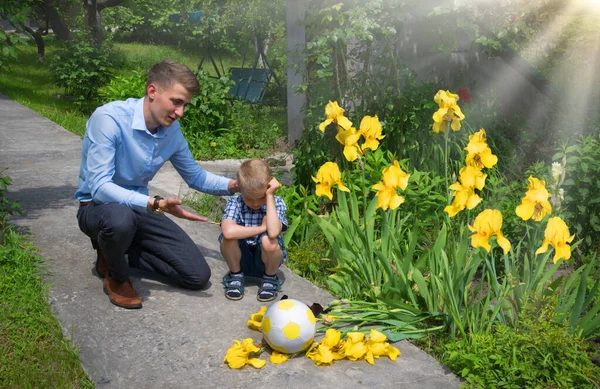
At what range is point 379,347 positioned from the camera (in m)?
3.16

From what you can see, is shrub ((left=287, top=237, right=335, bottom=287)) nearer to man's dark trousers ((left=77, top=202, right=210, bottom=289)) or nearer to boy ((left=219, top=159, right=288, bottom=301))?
boy ((left=219, top=159, right=288, bottom=301))

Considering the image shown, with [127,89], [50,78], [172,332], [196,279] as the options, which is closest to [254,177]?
[196,279]

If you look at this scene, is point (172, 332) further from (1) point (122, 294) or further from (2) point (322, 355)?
(2) point (322, 355)

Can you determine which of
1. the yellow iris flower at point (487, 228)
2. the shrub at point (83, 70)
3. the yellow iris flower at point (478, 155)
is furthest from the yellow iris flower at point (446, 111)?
the shrub at point (83, 70)

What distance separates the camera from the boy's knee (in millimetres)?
3793

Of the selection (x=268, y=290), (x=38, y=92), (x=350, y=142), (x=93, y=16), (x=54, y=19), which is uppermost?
(x=93, y=16)

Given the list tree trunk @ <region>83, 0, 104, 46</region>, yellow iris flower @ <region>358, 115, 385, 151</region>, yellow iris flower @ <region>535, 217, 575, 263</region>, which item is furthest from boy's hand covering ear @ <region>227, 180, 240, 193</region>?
tree trunk @ <region>83, 0, 104, 46</region>

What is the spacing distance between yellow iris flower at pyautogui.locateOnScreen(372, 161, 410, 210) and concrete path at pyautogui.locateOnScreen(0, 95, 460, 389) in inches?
26.3

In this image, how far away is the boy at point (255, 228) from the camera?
3768mm

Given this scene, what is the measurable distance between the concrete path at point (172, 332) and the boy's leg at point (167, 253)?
0.08m

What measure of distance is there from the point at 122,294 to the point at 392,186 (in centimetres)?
151

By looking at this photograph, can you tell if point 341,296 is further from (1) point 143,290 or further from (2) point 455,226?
(1) point 143,290

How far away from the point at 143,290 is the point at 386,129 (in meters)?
2.29

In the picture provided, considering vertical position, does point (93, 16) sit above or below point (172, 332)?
above
